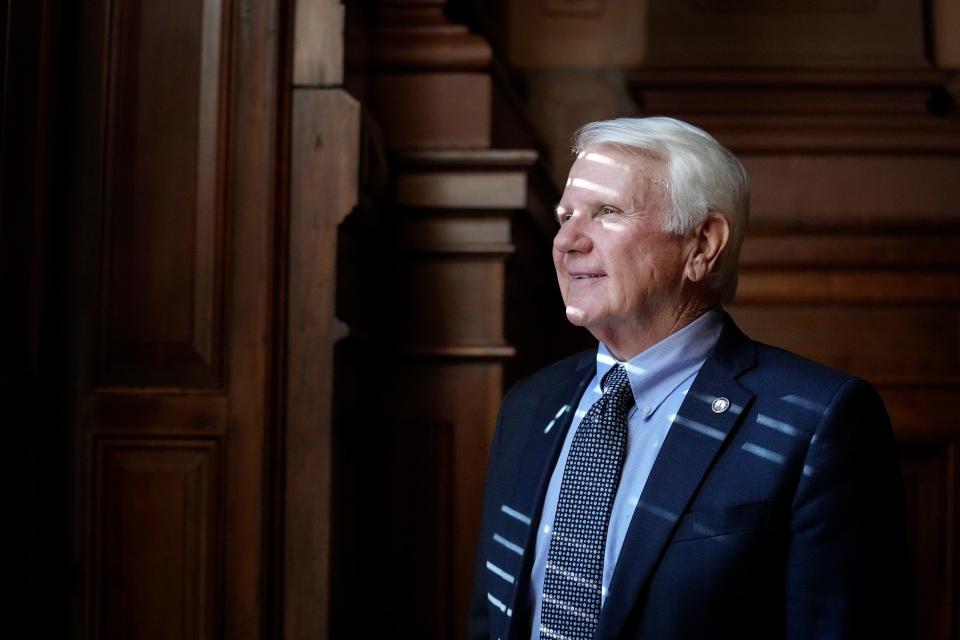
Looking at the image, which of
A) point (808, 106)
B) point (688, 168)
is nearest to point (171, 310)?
point (688, 168)

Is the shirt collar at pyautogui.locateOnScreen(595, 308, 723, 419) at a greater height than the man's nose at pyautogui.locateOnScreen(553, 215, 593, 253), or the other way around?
the man's nose at pyautogui.locateOnScreen(553, 215, 593, 253)

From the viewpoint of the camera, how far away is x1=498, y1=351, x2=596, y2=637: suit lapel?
1725 mm

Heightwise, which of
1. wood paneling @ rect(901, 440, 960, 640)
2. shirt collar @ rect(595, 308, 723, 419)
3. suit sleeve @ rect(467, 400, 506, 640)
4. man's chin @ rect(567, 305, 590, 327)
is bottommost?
wood paneling @ rect(901, 440, 960, 640)

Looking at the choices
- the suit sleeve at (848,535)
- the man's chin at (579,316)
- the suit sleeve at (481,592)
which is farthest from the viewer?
the suit sleeve at (481,592)

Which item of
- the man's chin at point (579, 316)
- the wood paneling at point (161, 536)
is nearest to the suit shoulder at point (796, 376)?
the man's chin at point (579, 316)

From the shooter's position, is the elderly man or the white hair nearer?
the elderly man

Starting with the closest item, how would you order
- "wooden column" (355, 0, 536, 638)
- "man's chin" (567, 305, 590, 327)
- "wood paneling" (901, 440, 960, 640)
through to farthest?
"man's chin" (567, 305, 590, 327), "wooden column" (355, 0, 536, 638), "wood paneling" (901, 440, 960, 640)

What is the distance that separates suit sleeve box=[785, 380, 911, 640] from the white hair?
382 mm

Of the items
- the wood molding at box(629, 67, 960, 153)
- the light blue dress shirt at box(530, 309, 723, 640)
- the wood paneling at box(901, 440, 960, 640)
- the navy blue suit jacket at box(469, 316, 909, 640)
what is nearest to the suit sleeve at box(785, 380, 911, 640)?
the navy blue suit jacket at box(469, 316, 909, 640)

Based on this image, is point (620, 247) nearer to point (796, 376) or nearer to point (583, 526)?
point (796, 376)

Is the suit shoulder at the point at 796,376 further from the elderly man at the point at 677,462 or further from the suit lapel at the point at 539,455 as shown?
the suit lapel at the point at 539,455

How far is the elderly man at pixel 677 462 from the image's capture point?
1.54m

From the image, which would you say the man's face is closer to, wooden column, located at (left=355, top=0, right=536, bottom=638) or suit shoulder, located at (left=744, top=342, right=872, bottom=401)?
suit shoulder, located at (left=744, top=342, right=872, bottom=401)

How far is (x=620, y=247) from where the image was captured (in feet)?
5.78
